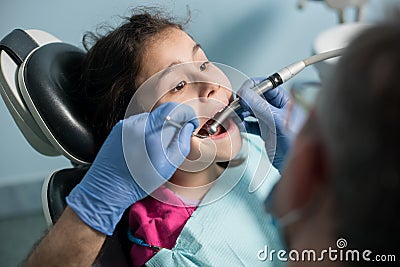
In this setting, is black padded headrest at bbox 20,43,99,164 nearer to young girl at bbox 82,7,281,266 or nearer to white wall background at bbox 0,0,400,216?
young girl at bbox 82,7,281,266

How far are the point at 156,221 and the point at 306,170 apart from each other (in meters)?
0.71

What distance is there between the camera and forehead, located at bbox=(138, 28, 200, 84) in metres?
1.22

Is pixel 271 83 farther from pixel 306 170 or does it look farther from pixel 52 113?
pixel 306 170

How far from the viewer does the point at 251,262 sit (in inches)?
47.5

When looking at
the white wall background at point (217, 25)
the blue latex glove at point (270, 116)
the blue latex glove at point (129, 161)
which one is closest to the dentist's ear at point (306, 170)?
the blue latex glove at point (129, 161)

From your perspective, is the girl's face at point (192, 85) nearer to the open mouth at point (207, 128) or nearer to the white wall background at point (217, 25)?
the open mouth at point (207, 128)

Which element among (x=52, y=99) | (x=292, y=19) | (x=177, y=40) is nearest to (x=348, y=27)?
(x=292, y=19)

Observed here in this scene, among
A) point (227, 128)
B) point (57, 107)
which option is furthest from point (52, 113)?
point (227, 128)

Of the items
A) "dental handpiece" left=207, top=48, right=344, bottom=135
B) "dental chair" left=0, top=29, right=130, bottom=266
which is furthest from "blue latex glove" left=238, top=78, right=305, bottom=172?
"dental chair" left=0, top=29, right=130, bottom=266

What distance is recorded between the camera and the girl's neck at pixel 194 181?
3.98 ft

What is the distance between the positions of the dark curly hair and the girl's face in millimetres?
26

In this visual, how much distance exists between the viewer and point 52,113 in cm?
125

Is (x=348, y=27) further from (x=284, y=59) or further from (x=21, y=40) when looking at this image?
(x=21, y=40)

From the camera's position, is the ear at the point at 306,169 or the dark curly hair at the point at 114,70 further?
the dark curly hair at the point at 114,70
